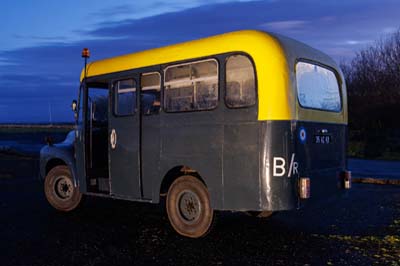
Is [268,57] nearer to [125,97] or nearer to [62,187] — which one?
[125,97]

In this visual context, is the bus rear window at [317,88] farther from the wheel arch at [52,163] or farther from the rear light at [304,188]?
the wheel arch at [52,163]

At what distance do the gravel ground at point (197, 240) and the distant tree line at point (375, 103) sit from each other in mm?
15863

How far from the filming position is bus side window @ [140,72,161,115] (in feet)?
25.7

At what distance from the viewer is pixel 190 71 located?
736cm

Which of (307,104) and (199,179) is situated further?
(199,179)

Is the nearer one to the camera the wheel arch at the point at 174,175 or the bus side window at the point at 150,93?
the wheel arch at the point at 174,175

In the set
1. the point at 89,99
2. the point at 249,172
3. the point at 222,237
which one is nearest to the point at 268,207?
the point at 249,172

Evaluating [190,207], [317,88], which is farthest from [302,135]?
[190,207]

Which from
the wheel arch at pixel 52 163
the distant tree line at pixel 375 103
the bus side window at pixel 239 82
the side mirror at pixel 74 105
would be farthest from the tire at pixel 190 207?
the distant tree line at pixel 375 103

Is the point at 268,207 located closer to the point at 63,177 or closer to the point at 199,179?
the point at 199,179

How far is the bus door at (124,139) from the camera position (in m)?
8.15

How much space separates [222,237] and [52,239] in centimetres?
255

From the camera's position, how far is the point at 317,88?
290 inches

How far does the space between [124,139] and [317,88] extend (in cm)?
333
